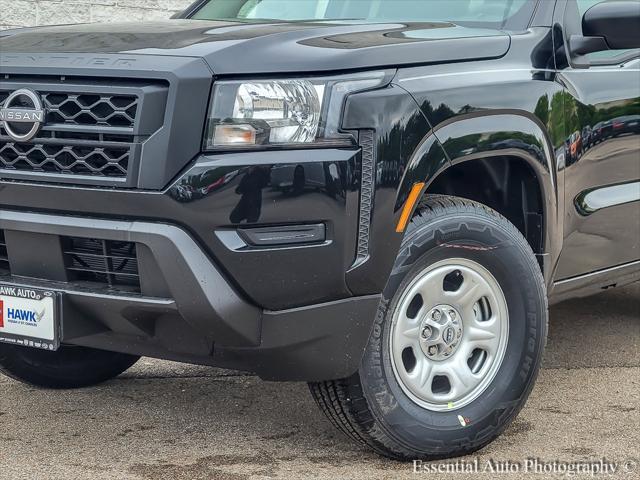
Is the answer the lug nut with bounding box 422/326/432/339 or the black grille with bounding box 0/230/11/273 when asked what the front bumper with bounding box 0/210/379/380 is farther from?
the lug nut with bounding box 422/326/432/339

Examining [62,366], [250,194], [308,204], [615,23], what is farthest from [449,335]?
[62,366]

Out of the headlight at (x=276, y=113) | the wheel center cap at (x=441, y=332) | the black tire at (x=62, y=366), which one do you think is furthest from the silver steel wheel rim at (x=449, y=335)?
the black tire at (x=62, y=366)

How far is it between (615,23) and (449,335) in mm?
1198

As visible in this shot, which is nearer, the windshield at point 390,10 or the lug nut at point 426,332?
the lug nut at point 426,332

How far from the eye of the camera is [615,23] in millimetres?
3721

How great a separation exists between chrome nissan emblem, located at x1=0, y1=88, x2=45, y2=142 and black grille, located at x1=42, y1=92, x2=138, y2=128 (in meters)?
0.03

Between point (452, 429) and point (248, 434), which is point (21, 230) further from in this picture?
point (452, 429)

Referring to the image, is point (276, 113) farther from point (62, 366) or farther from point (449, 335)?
point (62, 366)

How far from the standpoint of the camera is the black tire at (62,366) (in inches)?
165

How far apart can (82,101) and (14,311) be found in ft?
2.12

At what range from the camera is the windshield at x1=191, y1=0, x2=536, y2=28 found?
4008 mm

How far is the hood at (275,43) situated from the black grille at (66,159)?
302 mm

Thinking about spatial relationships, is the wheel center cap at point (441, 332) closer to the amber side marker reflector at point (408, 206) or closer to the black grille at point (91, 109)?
the amber side marker reflector at point (408, 206)

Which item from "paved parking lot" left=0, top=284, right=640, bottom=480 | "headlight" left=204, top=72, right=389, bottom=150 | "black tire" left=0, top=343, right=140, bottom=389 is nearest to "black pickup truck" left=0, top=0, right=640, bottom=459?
"headlight" left=204, top=72, right=389, bottom=150
